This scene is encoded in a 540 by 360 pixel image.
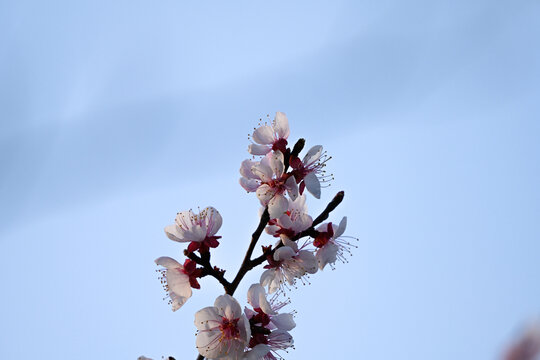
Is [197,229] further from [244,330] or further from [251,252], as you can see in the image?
[244,330]

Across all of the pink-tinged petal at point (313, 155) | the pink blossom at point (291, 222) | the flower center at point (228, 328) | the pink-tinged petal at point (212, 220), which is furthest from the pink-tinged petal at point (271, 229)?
the flower center at point (228, 328)

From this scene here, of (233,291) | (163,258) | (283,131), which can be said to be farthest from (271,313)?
(283,131)

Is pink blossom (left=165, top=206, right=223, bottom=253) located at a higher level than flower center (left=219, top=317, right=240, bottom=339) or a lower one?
higher

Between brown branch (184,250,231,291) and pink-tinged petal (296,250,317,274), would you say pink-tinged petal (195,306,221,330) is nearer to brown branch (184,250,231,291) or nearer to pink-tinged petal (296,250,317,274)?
brown branch (184,250,231,291)

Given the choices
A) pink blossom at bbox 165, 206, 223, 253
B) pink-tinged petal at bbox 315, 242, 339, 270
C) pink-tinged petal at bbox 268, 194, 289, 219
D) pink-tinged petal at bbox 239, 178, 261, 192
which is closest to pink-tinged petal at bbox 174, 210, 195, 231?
pink blossom at bbox 165, 206, 223, 253

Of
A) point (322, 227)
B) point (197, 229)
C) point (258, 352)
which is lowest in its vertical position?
point (258, 352)

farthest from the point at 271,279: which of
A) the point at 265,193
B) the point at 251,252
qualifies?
the point at 265,193
